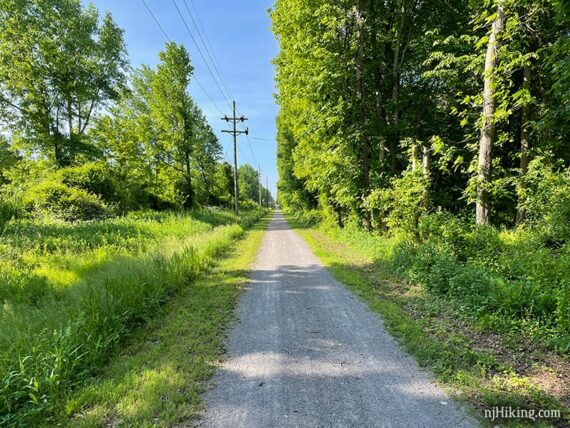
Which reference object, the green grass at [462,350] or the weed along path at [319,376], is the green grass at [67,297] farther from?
the green grass at [462,350]

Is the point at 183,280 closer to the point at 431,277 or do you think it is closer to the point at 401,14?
the point at 431,277

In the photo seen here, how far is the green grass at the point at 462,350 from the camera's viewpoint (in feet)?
9.75

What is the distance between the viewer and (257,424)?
2725 millimetres

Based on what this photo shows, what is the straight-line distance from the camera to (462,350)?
3.84m

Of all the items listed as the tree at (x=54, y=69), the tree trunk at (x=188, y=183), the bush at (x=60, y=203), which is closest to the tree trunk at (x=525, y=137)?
the bush at (x=60, y=203)

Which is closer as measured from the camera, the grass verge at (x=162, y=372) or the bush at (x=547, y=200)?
the grass verge at (x=162, y=372)

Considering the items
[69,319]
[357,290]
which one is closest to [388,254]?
[357,290]

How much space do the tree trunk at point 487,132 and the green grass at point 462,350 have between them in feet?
10.5

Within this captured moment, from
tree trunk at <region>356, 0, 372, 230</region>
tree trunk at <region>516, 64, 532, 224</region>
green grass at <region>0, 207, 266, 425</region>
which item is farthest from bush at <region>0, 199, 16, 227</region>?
tree trunk at <region>516, 64, 532, 224</region>

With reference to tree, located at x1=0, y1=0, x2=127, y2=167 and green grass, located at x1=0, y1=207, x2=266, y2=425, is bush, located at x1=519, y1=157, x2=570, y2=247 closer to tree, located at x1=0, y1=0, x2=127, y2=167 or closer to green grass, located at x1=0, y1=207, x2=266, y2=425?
green grass, located at x1=0, y1=207, x2=266, y2=425

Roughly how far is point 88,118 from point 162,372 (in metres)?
26.0

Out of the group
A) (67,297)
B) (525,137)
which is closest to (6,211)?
(67,297)

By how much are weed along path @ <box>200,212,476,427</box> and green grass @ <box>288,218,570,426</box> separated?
223mm

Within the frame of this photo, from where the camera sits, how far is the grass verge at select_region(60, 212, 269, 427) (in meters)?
2.84
